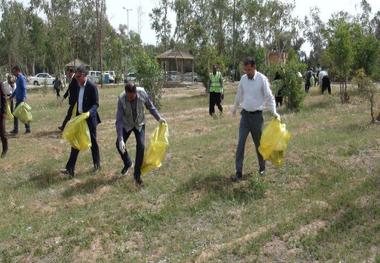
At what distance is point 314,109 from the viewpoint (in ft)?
46.8

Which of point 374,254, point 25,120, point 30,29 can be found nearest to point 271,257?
point 374,254

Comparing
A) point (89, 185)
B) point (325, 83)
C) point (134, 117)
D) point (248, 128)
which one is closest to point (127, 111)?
point (134, 117)

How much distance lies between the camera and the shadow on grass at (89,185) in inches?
277

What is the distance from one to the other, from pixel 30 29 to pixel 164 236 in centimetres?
5425

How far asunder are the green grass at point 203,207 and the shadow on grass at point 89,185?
3cm

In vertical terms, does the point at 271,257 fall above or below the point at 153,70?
below

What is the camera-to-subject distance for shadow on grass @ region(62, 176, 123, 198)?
7.03 metres

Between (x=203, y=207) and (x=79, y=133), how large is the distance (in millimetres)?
2345

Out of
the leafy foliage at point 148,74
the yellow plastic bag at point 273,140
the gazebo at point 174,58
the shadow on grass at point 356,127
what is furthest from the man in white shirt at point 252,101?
the gazebo at point 174,58

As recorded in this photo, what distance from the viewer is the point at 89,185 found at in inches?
286

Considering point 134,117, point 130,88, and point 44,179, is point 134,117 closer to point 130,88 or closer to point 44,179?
point 130,88

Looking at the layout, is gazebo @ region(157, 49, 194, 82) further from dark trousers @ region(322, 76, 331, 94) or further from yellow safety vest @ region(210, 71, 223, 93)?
yellow safety vest @ region(210, 71, 223, 93)

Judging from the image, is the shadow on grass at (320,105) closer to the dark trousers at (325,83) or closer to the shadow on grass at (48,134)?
the dark trousers at (325,83)

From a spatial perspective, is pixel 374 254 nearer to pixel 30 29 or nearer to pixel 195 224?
pixel 195 224
